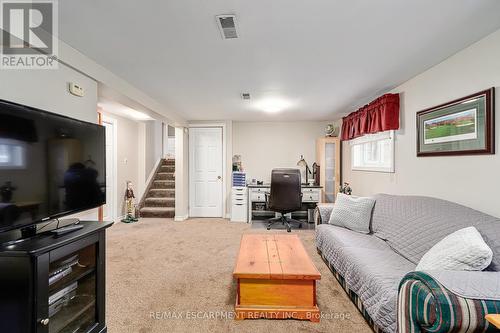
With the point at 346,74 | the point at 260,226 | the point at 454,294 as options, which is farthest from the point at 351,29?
the point at 260,226

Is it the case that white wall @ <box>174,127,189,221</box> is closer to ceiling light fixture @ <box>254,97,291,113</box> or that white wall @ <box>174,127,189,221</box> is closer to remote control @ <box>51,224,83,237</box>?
ceiling light fixture @ <box>254,97,291,113</box>

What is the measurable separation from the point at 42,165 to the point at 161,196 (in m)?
4.66

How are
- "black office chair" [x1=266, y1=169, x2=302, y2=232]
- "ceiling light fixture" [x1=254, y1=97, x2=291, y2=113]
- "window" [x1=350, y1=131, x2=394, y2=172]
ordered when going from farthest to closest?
1. "black office chair" [x1=266, y1=169, x2=302, y2=232]
2. "ceiling light fixture" [x1=254, y1=97, x2=291, y2=113]
3. "window" [x1=350, y1=131, x2=394, y2=172]

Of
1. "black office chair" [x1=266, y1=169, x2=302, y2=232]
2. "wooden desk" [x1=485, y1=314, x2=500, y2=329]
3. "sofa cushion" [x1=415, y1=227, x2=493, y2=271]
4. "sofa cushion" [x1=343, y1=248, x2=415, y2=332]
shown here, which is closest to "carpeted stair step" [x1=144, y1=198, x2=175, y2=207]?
"black office chair" [x1=266, y1=169, x2=302, y2=232]

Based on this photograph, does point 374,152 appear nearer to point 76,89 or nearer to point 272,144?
point 272,144

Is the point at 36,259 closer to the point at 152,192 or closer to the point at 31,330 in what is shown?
the point at 31,330

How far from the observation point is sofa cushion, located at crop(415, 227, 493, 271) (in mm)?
1331

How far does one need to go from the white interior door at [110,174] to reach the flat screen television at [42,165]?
3.11 metres

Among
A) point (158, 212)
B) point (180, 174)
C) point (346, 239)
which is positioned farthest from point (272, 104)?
point (158, 212)

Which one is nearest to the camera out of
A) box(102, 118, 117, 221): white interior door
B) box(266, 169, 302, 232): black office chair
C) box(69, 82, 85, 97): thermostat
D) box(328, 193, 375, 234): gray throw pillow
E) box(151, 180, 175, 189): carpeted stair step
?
box(69, 82, 85, 97): thermostat

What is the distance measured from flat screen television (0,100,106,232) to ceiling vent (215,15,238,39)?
3.94ft

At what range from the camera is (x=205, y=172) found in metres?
5.41

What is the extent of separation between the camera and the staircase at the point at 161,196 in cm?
537

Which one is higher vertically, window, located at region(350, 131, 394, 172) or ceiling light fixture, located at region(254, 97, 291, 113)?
ceiling light fixture, located at region(254, 97, 291, 113)
